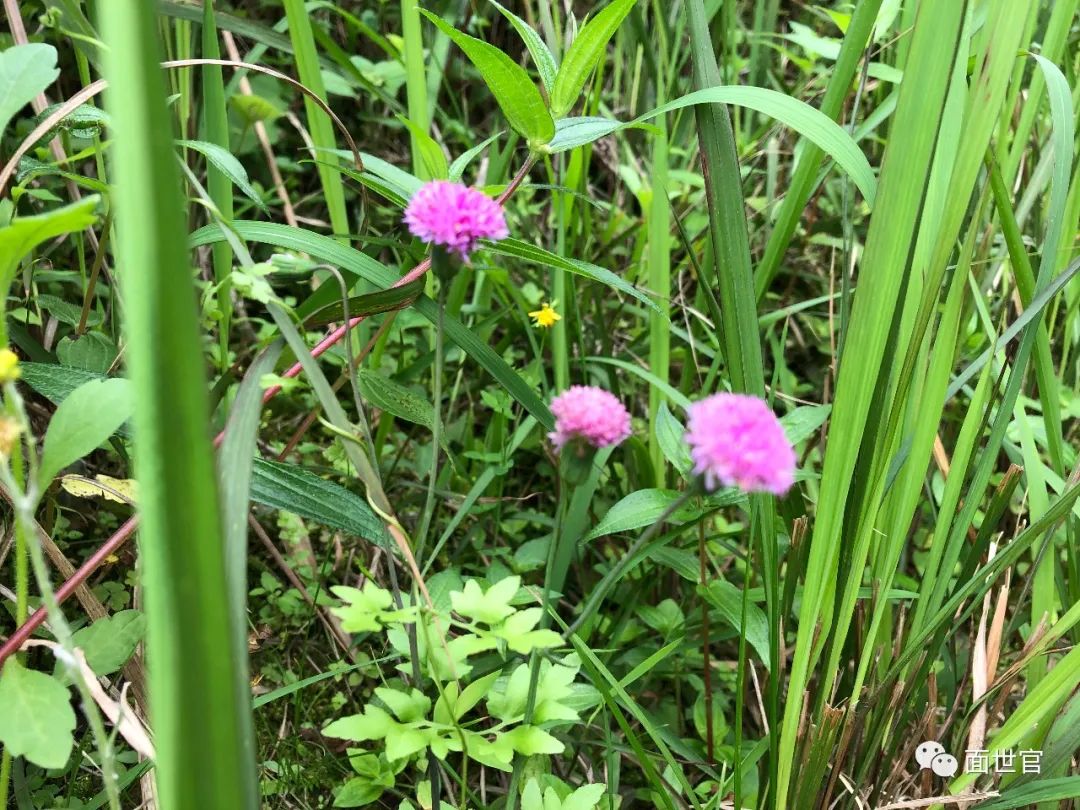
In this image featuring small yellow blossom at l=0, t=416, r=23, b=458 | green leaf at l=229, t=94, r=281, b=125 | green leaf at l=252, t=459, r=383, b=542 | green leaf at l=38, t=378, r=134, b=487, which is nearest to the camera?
small yellow blossom at l=0, t=416, r=23, b=458

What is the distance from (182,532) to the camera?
0.34m

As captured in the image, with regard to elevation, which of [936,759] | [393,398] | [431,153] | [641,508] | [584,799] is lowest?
[936,759]

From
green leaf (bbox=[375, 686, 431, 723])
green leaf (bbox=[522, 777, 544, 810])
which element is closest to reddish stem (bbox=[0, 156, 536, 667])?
green leaf (bbox=[375, 686, 431, 723])

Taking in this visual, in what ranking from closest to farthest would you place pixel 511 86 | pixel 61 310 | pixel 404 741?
pixel 404 741
pixel 511 86
pixel 61 310

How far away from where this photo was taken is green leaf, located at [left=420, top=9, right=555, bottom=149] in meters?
0.64

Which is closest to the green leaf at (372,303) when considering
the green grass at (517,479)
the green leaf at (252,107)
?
the green grass at (517,479)

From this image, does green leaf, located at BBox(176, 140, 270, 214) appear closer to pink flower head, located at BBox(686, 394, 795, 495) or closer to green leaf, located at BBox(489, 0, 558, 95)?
green leaf, located at BBox(489, 0, 558, 95)

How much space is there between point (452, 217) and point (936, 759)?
69cm

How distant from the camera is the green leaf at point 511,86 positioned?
0.64m

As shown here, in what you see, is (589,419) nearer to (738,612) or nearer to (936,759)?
(738,612)

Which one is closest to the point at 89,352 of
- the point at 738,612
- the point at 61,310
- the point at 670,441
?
the point at 61,310

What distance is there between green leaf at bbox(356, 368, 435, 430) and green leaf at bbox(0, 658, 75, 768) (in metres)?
0.33

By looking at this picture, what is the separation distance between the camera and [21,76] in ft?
1.92

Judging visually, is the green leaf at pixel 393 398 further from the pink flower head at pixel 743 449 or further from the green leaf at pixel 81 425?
the pink flower head at pixel 743 449
